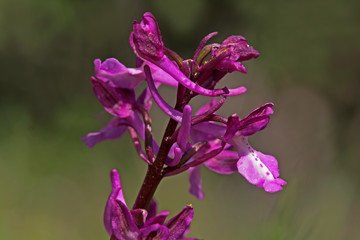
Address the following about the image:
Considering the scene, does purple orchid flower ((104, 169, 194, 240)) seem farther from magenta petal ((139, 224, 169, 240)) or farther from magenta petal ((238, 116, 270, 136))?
magenta petal ((238, 116, 270, 136))

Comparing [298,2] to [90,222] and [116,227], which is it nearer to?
[90,222]

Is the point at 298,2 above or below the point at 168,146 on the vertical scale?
above

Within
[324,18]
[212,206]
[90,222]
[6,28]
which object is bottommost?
[90,222]

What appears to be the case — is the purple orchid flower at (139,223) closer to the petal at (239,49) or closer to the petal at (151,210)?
the petal at (151,210)

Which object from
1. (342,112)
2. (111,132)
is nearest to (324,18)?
(342,112)

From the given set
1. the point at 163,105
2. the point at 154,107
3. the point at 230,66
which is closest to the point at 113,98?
the point at 163,105

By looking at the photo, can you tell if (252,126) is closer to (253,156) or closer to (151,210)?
(253,156)

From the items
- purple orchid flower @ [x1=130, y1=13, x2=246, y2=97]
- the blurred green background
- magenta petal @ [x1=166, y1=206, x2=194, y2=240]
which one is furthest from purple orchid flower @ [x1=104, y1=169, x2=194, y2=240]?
the blurred green background
